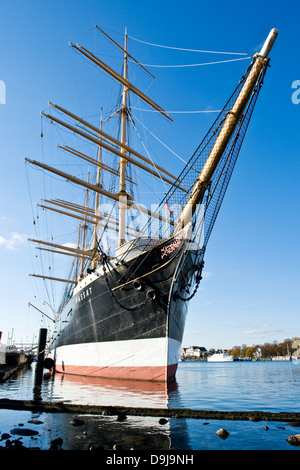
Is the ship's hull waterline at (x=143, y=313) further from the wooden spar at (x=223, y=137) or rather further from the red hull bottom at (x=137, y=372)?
the wooden spar at (x=223, y=137)

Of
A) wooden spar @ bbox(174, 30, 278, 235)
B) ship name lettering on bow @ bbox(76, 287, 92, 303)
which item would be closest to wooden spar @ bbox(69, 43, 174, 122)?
wooden spar @ bbox(174, 30, 278, 235)

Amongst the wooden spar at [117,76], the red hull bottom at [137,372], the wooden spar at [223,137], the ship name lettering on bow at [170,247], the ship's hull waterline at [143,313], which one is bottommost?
the red hull bottom at [137,372]

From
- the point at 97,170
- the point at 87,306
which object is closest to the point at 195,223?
the point at 87,306

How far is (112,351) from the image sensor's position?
1455 centimetres

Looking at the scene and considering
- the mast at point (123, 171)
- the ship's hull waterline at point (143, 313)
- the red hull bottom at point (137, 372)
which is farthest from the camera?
the mast at point (123, 171)

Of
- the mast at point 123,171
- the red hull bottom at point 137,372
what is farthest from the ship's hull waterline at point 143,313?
the mast at point 123,171

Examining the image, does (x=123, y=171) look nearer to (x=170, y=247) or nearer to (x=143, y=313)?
(x=170, y=247)

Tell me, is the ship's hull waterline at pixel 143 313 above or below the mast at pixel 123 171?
below

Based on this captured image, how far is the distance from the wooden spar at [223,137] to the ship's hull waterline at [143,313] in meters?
1.52

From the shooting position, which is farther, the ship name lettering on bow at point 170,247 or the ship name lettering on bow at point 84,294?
the ship name lettering on bow at point 84,294

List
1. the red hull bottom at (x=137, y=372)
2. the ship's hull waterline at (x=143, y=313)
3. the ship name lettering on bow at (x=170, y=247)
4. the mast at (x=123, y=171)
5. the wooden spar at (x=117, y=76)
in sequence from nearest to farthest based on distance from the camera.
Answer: the red hull bottom at (x=137, y=372), the ship's hull waterline at (x=143, y=313), the ship name lettering on bow at (x=170, y=247), the mast at (x=123, y=171), the wooden spar at (x=117, y=76)

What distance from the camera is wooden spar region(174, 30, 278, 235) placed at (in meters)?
10.1

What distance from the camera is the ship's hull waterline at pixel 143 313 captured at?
13.0m

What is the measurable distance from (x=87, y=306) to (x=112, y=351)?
3625 millimetres
